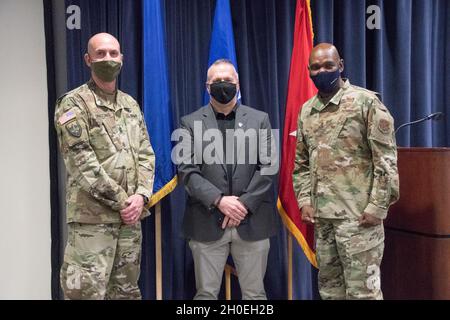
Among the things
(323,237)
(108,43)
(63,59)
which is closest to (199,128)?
(108,43)

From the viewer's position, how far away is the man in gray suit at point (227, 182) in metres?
2.26

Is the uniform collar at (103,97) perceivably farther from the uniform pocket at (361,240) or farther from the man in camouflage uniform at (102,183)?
the uniform pocket at (361,240)

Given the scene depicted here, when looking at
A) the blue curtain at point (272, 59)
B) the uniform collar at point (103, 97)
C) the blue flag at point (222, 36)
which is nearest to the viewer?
the uniform collar at point (103, 97)

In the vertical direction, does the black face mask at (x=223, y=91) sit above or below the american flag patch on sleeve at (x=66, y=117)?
above

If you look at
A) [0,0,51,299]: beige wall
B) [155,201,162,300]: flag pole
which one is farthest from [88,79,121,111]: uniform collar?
[0,0,51,299]: beige wall

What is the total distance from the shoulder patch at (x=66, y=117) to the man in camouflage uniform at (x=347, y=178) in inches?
46.1

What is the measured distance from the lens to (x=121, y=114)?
2227mm

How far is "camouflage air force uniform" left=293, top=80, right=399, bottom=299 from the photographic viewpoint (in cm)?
204

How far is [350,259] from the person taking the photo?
2.09 metres

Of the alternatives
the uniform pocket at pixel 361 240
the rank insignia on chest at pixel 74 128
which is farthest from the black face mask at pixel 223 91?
the uniform pocket at pixel 361 240

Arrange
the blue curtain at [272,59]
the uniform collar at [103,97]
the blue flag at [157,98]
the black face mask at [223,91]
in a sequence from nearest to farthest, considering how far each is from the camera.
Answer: the uniform collar at [103,97], the black face mask at [223,91], the blue flag at [157,98], the blue curtain at [272,59]

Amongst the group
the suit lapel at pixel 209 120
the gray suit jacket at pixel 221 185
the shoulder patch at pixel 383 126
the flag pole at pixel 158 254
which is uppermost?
the suit lapel at pixel 209 120

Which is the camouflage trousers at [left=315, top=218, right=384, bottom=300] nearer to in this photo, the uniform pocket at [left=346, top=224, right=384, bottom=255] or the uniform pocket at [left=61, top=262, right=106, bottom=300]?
the uniform pocket at [left=346, top=224, right=384, bottom=255]

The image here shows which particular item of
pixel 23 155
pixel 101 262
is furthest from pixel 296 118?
pixel 23 155
